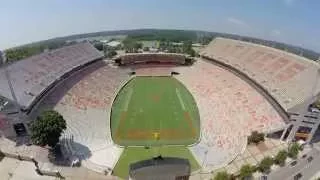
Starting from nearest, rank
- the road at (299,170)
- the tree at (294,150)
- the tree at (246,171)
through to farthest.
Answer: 1. the tree at (246,171)
2. the road at (299,170)
3. the tree at (294,150)

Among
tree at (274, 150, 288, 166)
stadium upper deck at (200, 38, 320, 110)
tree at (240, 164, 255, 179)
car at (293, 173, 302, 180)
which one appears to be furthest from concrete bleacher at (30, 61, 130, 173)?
stadium upper deck at (200, 38, 320, 110)

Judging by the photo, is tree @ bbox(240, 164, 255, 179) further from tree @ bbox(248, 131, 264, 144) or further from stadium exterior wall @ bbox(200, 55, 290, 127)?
stadium exterior wall @ bbox(200, 55, 290, 127)

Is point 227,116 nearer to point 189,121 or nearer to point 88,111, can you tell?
point 189,121

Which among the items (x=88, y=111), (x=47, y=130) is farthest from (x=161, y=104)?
(x=47, y=130)

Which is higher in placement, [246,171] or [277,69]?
[277,69]

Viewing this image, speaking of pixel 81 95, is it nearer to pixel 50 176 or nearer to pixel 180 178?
pixel 50 176

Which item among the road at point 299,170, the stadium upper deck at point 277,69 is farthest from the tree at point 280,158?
the stadium upper deck at point 277,69

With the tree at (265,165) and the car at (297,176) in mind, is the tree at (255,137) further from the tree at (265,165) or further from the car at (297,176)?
the car at (297,176)
